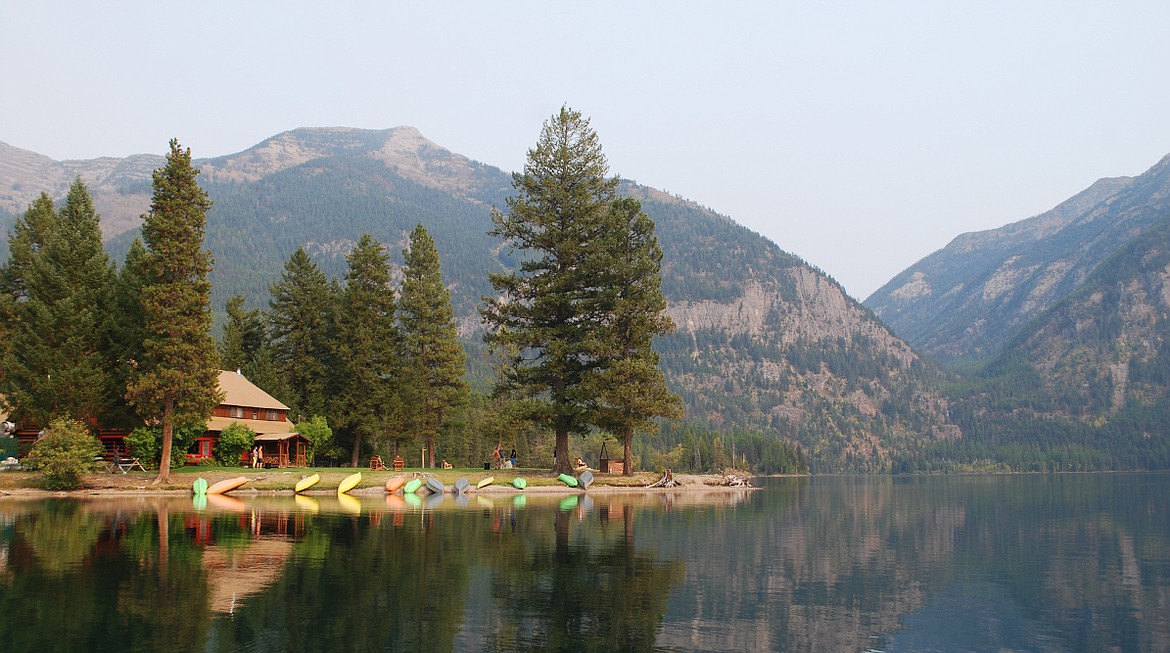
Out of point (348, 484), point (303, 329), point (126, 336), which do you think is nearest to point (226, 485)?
point (348, 484)

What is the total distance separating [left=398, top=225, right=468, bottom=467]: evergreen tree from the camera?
7644 cm

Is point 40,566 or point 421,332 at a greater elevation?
point 421,332

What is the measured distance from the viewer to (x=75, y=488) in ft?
170

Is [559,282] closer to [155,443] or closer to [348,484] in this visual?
[348,484]

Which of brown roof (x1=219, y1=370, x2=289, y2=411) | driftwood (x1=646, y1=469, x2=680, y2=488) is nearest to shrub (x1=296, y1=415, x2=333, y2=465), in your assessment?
brown roof (x1=219, y1=370, x2=289, y2=411)

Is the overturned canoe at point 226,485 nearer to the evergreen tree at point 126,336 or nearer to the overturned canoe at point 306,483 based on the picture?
the overturned canoe at point 306,483

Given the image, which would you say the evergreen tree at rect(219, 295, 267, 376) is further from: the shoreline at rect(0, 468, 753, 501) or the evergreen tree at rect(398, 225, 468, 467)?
the shoreline at rect(0, 468, 753, 501)

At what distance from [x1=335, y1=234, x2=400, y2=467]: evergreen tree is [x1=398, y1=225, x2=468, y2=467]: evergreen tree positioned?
138 cm

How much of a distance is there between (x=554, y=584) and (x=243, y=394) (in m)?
61.9

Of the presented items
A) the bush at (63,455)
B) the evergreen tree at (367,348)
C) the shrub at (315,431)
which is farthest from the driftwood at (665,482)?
the bush at (63,455)

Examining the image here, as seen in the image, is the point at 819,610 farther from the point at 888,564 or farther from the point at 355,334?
the point at 355,334

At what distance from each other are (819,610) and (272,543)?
1698 cm

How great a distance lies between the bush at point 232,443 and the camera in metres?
66.3

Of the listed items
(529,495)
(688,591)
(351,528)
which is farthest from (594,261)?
(688,591)
